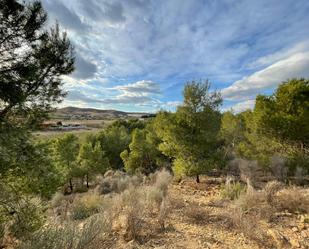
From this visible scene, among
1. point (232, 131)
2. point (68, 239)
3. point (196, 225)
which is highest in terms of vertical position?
point (232, 131)

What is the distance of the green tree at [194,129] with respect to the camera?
1348cm

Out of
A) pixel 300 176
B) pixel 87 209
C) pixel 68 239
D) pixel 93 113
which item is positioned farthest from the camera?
pixel 93 113

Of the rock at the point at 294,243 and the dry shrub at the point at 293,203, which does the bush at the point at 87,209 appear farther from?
the dry shrub at the point at 293,203

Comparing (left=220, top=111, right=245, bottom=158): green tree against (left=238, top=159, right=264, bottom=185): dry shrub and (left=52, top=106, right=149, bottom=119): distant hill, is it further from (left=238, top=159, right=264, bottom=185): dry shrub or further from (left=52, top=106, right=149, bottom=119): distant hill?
(left=52, top=106, right=149, bottom=119): distant hill

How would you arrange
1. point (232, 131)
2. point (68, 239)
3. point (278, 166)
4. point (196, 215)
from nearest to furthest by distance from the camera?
point (68, 239) → point (196, 215) → point (278, 166) → point (232, 131)

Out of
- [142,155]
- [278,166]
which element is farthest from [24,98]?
[142,155]

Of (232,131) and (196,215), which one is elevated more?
(232,131)

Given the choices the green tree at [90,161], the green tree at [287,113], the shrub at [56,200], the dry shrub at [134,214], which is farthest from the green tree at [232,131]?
the dry shrub at [134,214]

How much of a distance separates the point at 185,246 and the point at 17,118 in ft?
13.8

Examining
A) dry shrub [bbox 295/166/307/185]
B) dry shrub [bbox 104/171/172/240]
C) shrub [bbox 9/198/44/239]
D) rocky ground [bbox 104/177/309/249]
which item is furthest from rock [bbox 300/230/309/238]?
dry shrub [bbox 295/166/307/185]

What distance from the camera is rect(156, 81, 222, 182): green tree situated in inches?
531

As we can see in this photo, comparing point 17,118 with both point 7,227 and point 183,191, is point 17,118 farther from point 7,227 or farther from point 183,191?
point 183,191

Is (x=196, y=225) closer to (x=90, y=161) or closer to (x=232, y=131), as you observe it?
(x=232, y=131)

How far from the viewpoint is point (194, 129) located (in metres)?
13.7
